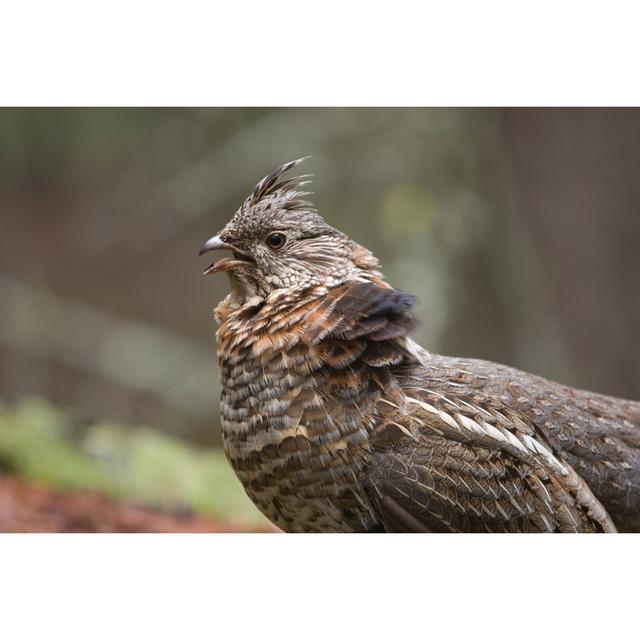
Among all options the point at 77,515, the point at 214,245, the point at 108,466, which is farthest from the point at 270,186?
the point at 108,466

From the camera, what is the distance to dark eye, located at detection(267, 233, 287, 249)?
12.5 ft

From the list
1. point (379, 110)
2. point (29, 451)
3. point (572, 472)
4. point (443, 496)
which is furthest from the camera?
point (379, 110)

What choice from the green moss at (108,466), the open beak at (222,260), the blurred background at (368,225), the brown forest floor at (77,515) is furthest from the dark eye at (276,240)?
the blurred background at (368,225)

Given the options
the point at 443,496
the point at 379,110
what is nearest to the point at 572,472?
the point at 443,496

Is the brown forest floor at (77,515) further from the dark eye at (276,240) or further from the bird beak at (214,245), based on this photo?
the dark eye at (276,240)

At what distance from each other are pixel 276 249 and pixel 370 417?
0.95 metres

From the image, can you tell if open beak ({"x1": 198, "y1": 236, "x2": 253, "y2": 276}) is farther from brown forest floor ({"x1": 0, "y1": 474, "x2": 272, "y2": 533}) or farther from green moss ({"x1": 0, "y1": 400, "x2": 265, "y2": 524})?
green moss ({"x1": 0, "y1": 400, "x2": 265, "y2": 524})

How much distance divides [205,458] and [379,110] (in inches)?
137

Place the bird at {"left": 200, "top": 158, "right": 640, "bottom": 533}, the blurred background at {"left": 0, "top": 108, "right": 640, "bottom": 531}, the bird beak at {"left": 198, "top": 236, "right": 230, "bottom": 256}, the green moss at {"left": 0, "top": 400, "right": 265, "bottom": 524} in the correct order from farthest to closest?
the blurred background at {"left": 0, "top": 108, "right": 640, "bottom": 531}
the green moss at {"left": 0, "top": 400, "right": 265, "bottom": 524}
the bird beak at {"left": 198, "top": 236, "right": 230, "bottom": 256}
the bird at {"left": 200, "top": 158, "right": 640, "bottom": 533}

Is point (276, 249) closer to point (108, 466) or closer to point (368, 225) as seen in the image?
point (108, 466)

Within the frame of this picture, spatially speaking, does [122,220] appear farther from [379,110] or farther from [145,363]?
[379,110]

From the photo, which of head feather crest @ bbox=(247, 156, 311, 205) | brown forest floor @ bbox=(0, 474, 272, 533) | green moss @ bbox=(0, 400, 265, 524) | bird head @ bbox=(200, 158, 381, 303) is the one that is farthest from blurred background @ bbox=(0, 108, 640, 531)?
head feather crest @ bbox=(247, 156, 311, 205)

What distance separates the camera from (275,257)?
3.80 m

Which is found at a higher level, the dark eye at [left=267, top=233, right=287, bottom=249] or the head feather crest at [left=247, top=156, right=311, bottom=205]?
the head feather crest at [left=247, top=156, right=311, bottom=205]
